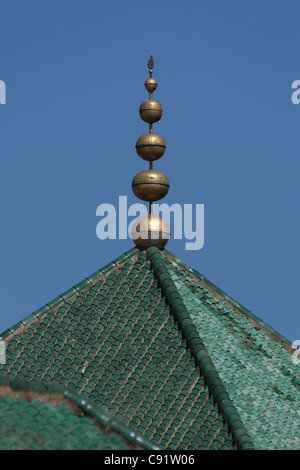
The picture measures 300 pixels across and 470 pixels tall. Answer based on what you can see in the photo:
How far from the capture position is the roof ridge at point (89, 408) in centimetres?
2208

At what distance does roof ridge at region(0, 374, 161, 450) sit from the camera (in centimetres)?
2208

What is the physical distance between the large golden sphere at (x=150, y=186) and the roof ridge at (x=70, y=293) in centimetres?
93

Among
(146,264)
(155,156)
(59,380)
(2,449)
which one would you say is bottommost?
(2,449)

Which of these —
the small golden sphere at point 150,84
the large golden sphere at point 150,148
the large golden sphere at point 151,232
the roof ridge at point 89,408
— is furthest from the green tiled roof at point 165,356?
the roof ridge at point 89,408

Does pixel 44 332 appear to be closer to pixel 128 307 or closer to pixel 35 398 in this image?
pixel 128 307

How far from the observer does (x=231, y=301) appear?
30.1 meters

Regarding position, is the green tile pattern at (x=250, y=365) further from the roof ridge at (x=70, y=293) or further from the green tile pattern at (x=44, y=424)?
the green tile pattern at (x=44, y=424)

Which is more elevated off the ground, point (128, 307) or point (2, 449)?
point (128, 307)

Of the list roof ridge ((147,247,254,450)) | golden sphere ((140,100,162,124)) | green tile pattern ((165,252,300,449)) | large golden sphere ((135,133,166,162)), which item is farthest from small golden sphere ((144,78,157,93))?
green tile pattern ((165,252,300,449))

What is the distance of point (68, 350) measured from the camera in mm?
28625

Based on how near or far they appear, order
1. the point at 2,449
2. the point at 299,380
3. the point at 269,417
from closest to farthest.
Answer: the point at 2,449 < the point at 269,417 < the point at 299,380

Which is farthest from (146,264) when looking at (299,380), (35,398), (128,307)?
(35,398)

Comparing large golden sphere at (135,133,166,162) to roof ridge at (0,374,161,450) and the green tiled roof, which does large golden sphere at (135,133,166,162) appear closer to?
the green tiled roof
